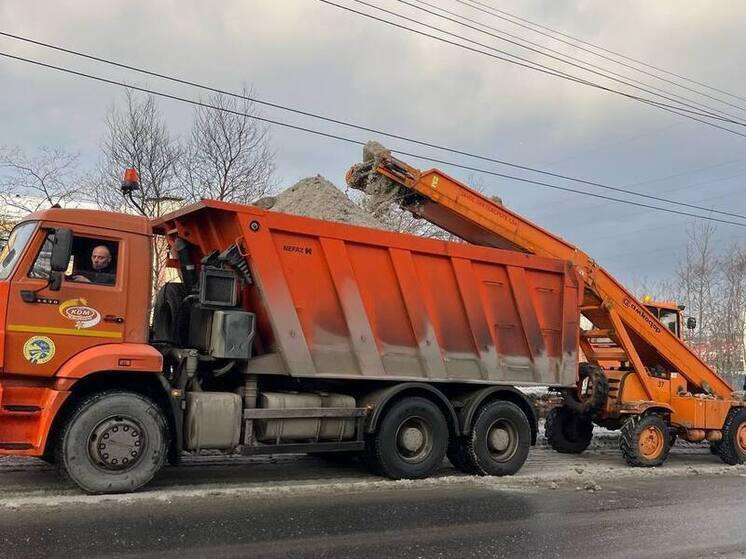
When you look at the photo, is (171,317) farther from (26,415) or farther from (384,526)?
(384,526)

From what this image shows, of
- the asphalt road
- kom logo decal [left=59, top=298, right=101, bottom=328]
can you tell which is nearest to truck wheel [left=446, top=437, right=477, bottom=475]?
the asphalt road

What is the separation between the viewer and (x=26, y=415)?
6.39 m

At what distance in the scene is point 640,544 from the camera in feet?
18.8

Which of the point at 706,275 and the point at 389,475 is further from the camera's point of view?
the point at 706,275

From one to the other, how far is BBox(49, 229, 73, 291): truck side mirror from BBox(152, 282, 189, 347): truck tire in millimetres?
1427

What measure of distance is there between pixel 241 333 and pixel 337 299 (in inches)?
46.2

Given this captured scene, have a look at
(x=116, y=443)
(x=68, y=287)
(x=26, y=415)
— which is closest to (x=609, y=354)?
(x=116, y=443)

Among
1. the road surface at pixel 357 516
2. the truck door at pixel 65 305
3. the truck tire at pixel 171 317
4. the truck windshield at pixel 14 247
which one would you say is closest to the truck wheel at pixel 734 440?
the road surface at pixel 357 516

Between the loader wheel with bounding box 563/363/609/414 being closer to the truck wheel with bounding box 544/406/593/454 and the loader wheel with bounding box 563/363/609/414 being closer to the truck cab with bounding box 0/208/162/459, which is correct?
the truck wheel with bounding box 544/406/593/454

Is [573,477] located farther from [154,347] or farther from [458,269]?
[154,347]

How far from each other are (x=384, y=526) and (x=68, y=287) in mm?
3704

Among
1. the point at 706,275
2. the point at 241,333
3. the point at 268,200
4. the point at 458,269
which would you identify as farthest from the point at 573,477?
the point at 706,275

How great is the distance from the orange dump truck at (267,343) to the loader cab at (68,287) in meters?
0.01

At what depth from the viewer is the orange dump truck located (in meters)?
6.53
